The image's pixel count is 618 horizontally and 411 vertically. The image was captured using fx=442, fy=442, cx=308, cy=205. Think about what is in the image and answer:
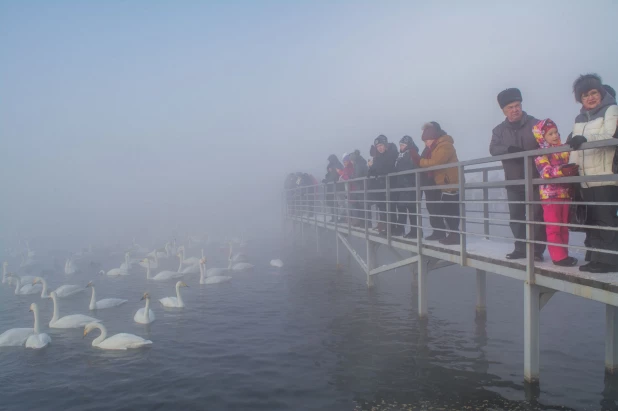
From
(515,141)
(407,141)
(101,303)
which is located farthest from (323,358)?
(101,303)

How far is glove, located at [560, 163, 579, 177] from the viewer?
5340 millimetres

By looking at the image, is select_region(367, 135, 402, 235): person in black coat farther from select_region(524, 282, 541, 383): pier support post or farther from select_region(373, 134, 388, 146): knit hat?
select_region(524, 282, 541, 383): pier support post

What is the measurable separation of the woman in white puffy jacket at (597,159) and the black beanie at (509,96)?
1.06 metres

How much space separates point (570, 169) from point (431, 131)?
166 inches

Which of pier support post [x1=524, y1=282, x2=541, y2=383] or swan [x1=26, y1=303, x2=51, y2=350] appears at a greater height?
pier support post [x1=524, y1=282, x2=541, y2=383]

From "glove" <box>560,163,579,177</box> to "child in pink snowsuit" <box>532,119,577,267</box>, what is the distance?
0.01 metres

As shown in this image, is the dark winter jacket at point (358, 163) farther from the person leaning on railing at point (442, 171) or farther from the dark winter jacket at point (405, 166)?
the person leaning on railing at point (442, 171)

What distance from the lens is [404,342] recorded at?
28.9ft

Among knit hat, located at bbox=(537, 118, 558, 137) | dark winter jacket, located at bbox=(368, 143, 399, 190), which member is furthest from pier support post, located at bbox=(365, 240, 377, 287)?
knit hat, located at bbox=(537, 118, 558, 137)

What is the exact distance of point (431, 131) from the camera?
9.38 meters

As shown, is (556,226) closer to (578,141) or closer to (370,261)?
(578,141)

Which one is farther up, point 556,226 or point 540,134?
Result: point 540,134

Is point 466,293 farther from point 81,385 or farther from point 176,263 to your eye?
point 176,263

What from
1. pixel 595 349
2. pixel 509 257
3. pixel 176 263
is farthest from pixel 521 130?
pixel 176 263
